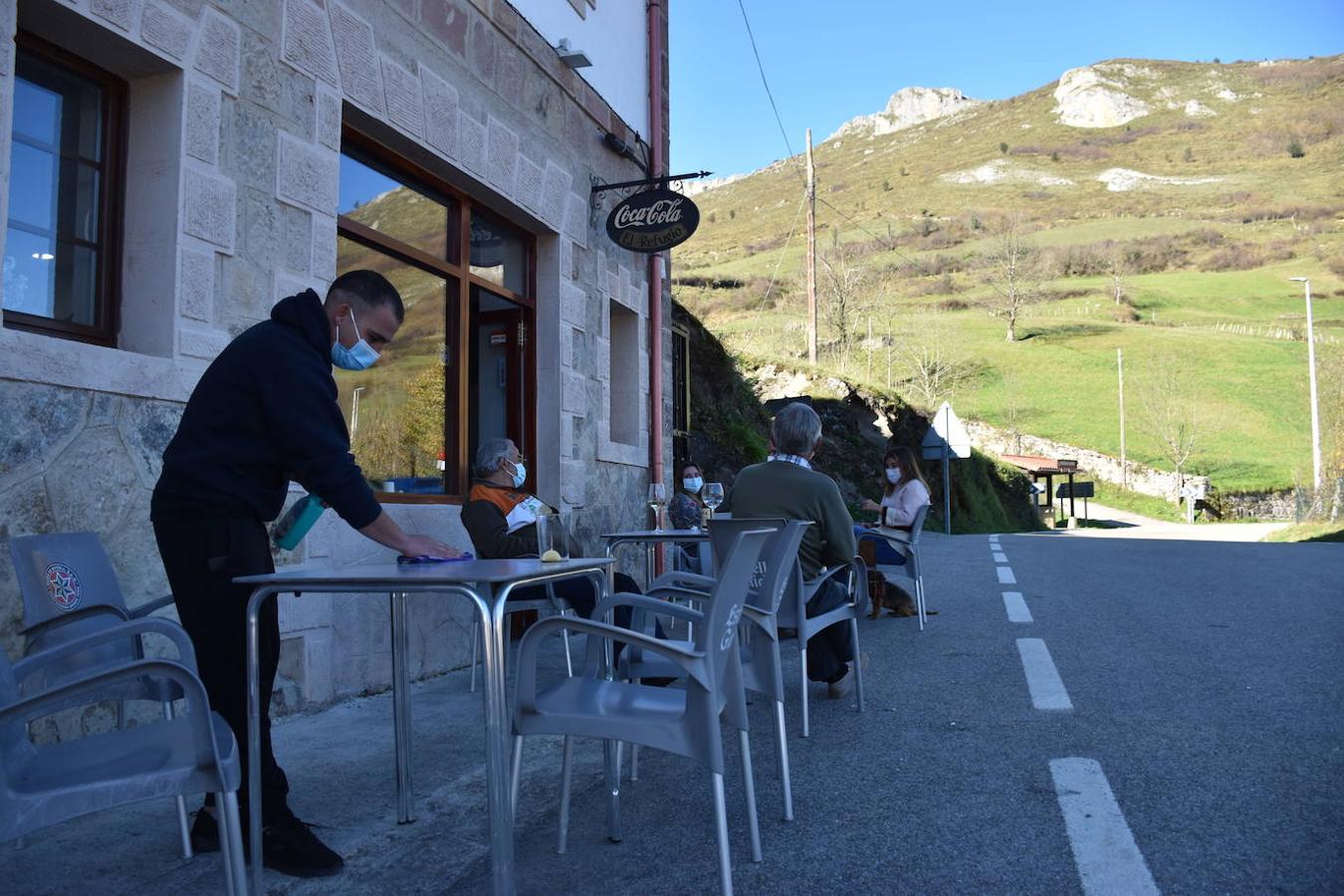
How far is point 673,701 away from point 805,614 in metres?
1.93

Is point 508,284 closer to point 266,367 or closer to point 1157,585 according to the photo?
point 266,367

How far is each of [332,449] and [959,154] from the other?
132 metres

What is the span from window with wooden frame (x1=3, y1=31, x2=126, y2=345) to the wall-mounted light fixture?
4112mm

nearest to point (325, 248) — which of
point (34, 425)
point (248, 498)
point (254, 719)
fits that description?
point (34, 425)

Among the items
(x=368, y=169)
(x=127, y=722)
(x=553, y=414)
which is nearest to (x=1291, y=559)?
(x=553, y=414)

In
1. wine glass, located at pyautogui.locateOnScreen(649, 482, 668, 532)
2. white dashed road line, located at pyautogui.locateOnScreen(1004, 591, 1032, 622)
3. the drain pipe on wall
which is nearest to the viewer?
wine glass, located at pyautogui.locateOnScreen(649, 482, 668, 532)

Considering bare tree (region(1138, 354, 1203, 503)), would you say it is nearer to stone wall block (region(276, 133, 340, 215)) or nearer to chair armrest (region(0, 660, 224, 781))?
stone wall block (region(276, 133, 340, 215))

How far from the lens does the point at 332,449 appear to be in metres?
2.89

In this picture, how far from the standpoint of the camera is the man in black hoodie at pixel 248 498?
288cm

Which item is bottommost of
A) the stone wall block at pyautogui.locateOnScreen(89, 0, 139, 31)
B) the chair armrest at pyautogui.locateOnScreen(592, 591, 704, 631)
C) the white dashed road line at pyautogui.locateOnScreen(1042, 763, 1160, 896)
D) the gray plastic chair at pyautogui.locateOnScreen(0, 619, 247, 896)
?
the white dashed road line at pyautogui.locateOnScreen(1042, 763, 1160, 896)

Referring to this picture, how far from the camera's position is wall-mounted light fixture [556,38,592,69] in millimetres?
7945

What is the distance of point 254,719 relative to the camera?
2.84m

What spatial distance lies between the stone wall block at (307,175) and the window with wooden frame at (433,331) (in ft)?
1.56

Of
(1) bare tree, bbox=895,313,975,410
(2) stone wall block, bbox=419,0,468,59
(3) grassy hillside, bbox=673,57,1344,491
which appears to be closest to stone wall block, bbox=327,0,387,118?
(2) stone wall block, bbox=419,0,468,59
